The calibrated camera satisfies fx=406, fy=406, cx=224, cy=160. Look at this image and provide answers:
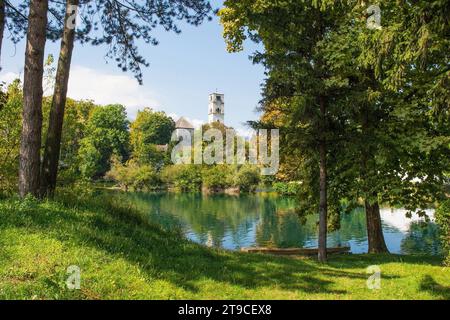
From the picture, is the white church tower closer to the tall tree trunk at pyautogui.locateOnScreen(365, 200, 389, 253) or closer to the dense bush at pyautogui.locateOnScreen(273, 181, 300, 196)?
Answer: the dense bush at pyautogui.locateOnScreen(273, 181, 300, 196)

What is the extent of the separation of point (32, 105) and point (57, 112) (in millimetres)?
911

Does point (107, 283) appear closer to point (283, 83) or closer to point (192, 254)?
point (192, 254)

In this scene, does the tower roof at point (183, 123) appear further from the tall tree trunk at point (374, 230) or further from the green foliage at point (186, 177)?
the tall tree trunk at point (374, 230)

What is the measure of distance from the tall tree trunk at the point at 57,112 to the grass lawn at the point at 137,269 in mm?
1570

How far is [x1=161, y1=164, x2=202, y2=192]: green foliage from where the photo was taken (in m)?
67.8

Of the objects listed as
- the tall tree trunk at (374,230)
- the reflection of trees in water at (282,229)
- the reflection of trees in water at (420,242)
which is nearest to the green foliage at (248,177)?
the reflection of trees in water at (282,229)

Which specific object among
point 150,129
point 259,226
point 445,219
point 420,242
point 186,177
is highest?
point 150,129

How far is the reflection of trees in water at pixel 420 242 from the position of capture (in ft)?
77.4

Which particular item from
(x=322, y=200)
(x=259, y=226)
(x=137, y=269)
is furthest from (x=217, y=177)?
(x=137, y=269)

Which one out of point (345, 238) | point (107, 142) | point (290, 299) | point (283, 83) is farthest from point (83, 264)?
point (107, 142)

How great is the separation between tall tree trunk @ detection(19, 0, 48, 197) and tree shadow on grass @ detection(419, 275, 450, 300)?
30.4 feet

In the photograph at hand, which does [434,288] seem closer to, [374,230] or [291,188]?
[374,230]

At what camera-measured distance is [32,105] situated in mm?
10492

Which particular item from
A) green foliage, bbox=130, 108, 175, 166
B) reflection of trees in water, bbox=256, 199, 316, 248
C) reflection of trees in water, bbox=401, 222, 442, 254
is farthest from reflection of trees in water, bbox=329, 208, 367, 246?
green foliage, bbox=130, 108, 175, 166
